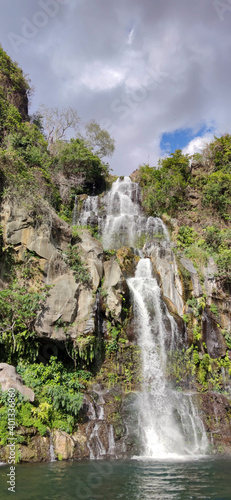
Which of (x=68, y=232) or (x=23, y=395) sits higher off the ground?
(x=68, y=232)

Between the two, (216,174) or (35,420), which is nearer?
(35,420)

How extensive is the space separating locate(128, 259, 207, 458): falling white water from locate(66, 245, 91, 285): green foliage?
9.05 ft

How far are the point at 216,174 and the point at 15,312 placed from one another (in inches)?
788

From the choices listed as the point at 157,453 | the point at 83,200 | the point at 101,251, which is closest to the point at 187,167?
the point at 83,200

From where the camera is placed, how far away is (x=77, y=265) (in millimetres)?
15109

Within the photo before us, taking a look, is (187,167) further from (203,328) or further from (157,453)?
(157,453)

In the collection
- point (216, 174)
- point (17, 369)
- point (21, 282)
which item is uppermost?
point (216, 174)

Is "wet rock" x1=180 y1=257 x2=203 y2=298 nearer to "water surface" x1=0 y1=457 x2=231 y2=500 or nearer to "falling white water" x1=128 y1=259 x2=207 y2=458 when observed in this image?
"falling white water" x1=128 y1=259 x2=207 y2=458

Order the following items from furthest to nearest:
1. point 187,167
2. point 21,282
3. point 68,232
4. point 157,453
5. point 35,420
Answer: point 187,167, point 68,232, point 21,282, point 157,453, point 35,420

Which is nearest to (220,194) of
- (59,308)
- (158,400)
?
(59,308)

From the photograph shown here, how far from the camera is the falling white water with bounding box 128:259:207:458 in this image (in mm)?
11602

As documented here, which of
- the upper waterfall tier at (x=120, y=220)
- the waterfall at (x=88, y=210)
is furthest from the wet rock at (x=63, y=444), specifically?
the waterfall at (x=88, y=210)

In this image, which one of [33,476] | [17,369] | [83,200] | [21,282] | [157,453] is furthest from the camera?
[83,200]

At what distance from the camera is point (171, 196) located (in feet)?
87.5
